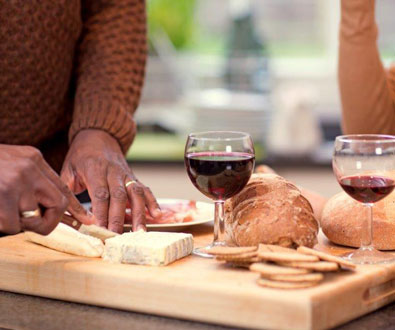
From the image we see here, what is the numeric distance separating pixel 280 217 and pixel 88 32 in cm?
96

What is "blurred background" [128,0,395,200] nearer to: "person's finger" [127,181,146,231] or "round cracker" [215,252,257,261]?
"person's finger" [127,181,146,231]

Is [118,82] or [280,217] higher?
[118,82]

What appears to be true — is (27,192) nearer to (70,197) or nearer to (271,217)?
(70,197)

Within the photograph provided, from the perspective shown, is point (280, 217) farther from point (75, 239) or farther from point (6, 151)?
point (6, 151)

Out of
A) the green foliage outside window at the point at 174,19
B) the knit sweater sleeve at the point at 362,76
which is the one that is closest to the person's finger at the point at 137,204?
the knit sweater sleeve at the point at 362,76

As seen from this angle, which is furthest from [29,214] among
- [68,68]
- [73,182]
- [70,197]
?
[68,68]

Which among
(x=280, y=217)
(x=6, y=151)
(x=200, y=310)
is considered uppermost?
(x=6, y=151)

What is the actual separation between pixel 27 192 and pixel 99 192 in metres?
0.44

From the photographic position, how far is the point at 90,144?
6.55 ft

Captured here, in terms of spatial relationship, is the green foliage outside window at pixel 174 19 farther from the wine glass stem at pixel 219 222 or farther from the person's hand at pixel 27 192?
the person's hand at pixel 27 192

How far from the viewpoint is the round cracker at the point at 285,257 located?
1.36 meters

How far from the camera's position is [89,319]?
1418 mm

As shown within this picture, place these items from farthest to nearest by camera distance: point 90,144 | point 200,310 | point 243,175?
point 90,144
point 243,175
point 200,310

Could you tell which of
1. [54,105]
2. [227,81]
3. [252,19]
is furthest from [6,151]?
[252,19]
